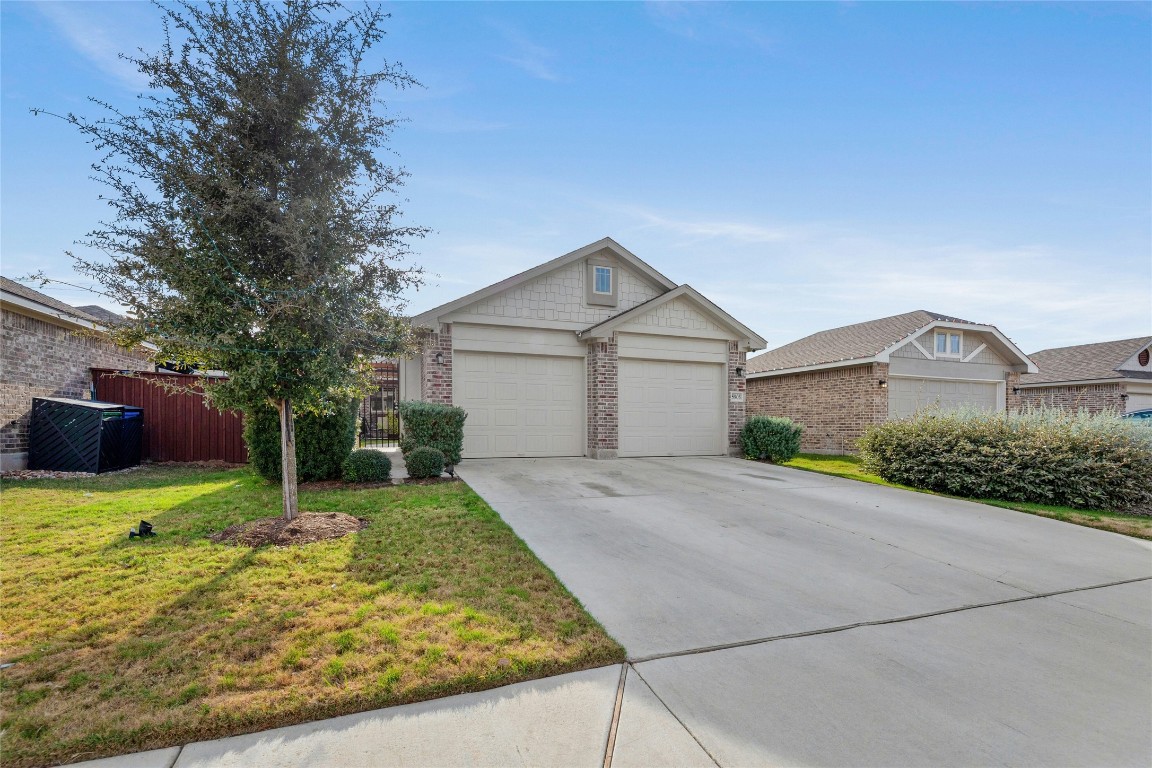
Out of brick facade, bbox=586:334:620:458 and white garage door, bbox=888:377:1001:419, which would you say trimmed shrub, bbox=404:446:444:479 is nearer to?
brick facade, bbox=586:334:620:458

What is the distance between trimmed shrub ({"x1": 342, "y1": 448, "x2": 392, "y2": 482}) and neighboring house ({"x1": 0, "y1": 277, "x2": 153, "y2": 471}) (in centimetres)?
442

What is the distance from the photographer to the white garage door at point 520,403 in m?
11.4

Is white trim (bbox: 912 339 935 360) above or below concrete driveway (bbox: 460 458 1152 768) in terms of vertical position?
above

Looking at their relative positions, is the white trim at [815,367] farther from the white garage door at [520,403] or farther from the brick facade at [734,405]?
the white garage door at [520,403]

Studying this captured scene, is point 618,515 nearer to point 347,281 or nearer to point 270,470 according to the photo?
point 347,281

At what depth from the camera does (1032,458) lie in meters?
8.27

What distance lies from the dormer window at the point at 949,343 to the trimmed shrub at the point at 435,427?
49.5 ft

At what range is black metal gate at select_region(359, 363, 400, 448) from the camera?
48.7ft

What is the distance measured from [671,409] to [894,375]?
291 inches

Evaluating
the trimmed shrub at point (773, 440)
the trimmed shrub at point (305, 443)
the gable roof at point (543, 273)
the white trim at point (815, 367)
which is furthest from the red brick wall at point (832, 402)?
the trimmed shrub at point (305, 443)

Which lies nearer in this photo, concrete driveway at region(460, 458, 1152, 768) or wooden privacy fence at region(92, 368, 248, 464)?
concrete driveway at region(460, 458, 1152, 768)

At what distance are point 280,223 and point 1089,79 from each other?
40.0 ft

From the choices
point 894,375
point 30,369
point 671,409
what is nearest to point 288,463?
point 30,369

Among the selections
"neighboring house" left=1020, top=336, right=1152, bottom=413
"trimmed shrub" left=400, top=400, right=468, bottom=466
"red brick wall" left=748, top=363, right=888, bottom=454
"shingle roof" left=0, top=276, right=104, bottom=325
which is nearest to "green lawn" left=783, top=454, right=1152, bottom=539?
"red brick wall" left=748, top=363, right=888, bottom=454
